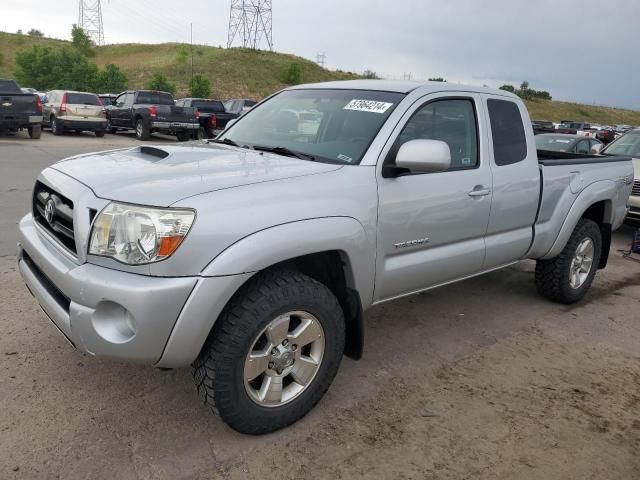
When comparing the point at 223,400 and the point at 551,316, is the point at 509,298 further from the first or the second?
the point at 223,400

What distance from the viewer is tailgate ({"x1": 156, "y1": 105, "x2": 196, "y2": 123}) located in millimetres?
18953

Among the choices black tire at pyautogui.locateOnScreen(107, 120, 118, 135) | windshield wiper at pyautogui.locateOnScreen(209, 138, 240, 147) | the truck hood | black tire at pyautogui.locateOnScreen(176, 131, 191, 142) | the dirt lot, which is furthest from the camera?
black tire at pyautogui.locateOnScreen(107, 120, 118, 135)

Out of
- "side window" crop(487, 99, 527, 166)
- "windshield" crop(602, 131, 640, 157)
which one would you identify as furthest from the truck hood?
"windshield" crop(602, 131, 640, 157)

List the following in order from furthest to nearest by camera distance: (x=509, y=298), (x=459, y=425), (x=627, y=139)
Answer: (x=627, y=139)
(x=509, y=298)
(x=459, y=425)

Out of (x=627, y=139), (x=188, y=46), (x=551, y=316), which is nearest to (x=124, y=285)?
(x=551, y=316)

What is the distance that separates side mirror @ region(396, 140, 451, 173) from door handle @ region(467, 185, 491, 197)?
68cm

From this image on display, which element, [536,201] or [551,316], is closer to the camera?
[536,201]

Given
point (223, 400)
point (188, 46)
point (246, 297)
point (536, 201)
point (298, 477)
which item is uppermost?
point (188, 46)

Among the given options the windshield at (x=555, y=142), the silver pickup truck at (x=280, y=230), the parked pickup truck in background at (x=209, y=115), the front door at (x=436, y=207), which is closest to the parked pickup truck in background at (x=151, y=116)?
the parked pickup truck in background at (x=209, y=115)

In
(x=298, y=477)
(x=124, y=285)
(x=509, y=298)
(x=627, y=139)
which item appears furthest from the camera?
(x=627, y=139)

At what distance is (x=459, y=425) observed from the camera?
9.77 feet

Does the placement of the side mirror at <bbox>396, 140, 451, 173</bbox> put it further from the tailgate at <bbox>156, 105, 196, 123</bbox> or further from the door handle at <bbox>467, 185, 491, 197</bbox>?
the tailgate at <bbox>156, 105, 196, 123</bbox>

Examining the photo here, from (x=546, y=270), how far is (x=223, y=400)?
339 centimetres

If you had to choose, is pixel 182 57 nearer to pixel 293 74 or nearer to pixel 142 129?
pixel 293 74
